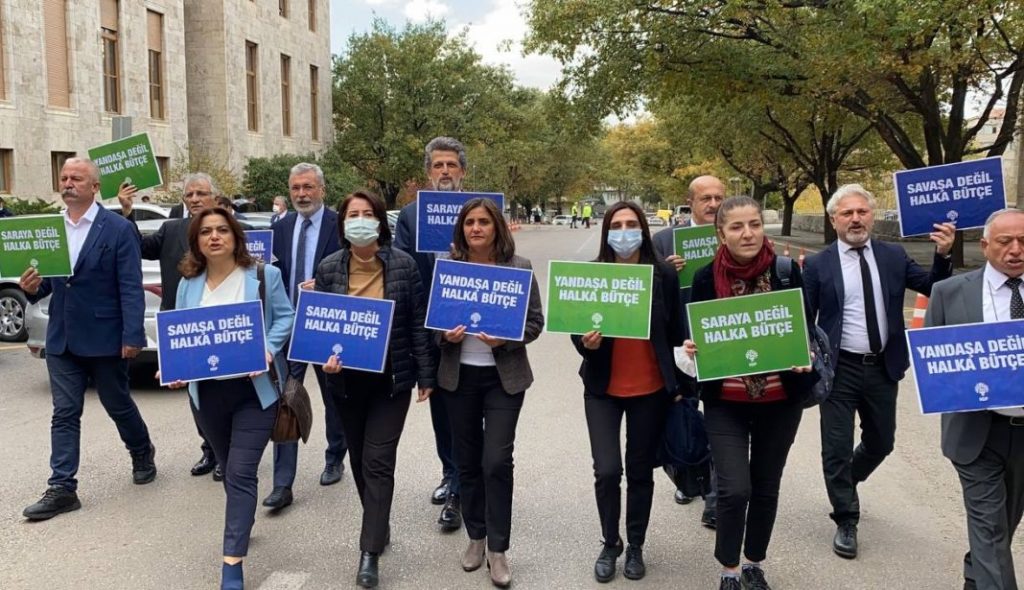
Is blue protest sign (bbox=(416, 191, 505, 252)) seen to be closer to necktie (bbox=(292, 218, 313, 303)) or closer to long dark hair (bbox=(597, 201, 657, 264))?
necktie (bbox=(292, 218, 313, 303))

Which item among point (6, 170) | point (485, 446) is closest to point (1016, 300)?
point (485, 446)

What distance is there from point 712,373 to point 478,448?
4.18ft

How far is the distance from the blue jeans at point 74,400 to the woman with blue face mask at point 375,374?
197 centimetres

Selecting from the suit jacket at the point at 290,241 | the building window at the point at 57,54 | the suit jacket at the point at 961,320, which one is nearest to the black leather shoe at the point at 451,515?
the suit jacket at the point at 290,241

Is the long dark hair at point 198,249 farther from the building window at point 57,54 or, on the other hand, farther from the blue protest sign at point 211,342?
the building window at point 57,54

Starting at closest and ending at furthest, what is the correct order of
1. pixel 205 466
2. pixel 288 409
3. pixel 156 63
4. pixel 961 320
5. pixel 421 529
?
pixel 961 320
pixel 288 409
pixel 421 529
pixel 205 466
pixel 156 63

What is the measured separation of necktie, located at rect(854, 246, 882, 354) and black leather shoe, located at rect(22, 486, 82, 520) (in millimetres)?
4795

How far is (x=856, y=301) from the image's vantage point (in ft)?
14.0

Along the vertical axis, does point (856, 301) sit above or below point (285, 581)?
above

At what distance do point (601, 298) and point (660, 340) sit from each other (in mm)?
379

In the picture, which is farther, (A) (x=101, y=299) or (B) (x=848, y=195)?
(A) (x=101, y=299)

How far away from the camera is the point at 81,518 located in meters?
4.80

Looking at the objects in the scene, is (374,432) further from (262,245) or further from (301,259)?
(262,245)

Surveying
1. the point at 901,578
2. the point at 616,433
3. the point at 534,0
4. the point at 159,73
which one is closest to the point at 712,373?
the point at 616,433
